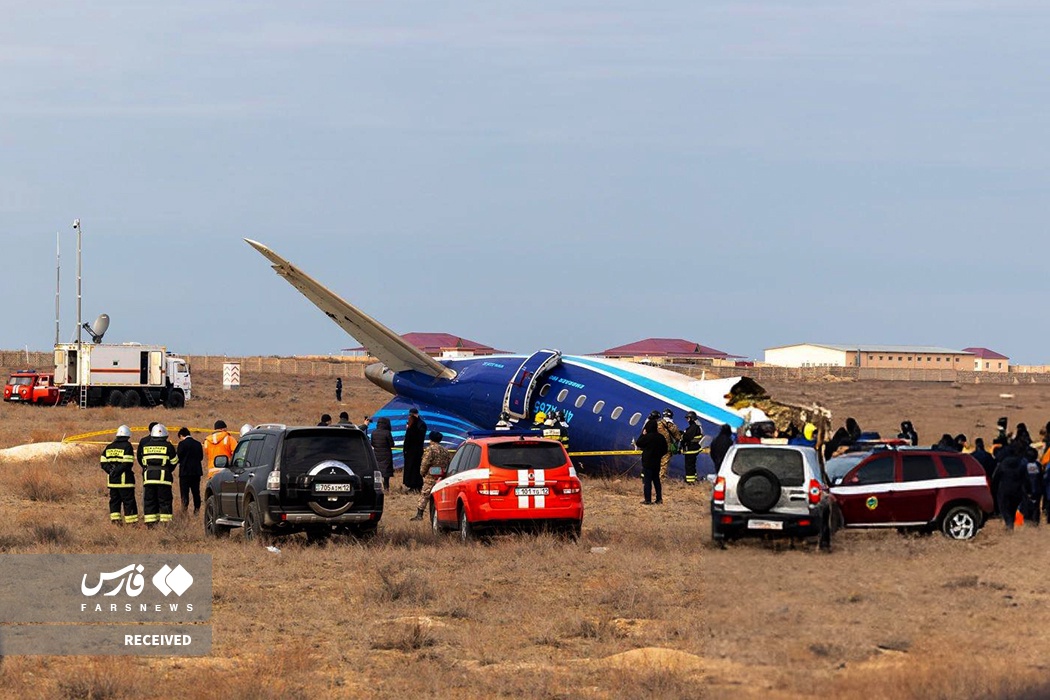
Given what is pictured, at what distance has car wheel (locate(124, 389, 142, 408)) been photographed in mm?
68000

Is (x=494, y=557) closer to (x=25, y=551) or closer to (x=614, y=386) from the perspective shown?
(x=25, y=551)

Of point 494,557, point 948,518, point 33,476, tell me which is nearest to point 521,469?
point 494,557

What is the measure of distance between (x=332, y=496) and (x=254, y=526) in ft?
4.40

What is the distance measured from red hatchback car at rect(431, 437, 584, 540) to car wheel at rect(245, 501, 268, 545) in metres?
2.99

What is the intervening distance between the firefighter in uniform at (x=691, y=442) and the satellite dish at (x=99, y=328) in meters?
48.3

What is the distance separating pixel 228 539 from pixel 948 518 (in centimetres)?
1125

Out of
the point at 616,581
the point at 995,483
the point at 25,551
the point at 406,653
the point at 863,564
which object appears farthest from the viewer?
the point at 995,483

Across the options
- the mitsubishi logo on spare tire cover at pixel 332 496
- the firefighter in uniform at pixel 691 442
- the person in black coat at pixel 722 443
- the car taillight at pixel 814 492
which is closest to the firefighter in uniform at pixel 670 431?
the firefighter in uniform at pixel 691 442

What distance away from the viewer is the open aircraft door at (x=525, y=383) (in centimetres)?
3428

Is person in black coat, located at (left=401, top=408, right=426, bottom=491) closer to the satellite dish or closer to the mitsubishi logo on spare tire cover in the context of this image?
the mitsubishi logo on spare tire cover

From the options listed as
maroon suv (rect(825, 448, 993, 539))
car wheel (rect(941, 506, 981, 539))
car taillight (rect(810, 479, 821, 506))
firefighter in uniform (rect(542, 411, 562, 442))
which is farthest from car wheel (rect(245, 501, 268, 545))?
firefighter in uniform (rect(542, 411, 562, 442))

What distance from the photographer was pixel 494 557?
19.4m

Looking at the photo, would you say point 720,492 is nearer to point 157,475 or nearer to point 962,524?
point 962,524

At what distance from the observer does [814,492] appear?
19.8 metres
